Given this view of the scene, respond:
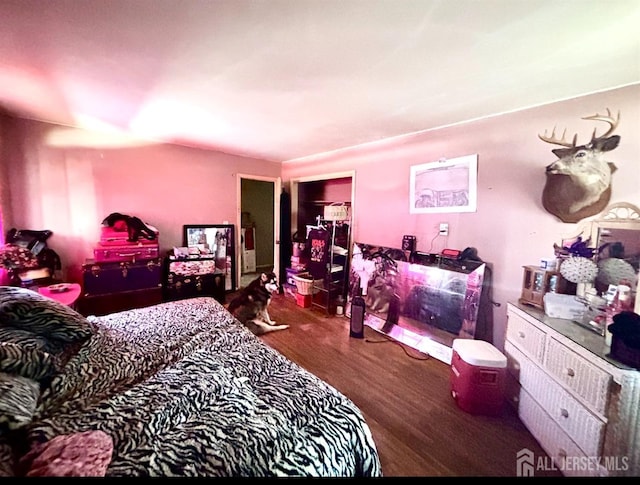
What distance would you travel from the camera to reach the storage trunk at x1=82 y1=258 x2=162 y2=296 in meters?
3.05

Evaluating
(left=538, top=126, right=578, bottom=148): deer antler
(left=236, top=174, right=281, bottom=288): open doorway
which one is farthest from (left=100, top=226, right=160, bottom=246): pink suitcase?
(left=538, top=126, right=578, bottom=148): deer antler

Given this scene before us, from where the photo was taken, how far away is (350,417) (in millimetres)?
1116

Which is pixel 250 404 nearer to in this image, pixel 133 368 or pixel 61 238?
pixel 133 368

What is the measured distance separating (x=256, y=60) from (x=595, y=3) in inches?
66.3

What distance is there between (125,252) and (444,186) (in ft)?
13.0

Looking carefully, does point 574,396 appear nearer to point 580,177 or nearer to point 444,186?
point 580,177

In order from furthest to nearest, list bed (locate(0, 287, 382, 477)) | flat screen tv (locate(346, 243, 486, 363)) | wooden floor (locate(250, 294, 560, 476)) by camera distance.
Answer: flat screen tv (locate(346, 243, 486, 363)) → wooden floor (locate(250, 294, 560, 476)) → bed (locate(0, 287, 382, 477))

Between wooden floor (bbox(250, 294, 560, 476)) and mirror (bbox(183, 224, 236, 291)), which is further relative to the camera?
mirror (bbox(183, 224, 236, 291))

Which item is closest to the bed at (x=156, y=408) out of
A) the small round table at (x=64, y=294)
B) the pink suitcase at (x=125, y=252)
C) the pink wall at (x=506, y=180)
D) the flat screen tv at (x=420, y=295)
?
the small round table at (x=64, y=294)

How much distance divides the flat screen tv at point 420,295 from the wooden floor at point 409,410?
0.18 meters

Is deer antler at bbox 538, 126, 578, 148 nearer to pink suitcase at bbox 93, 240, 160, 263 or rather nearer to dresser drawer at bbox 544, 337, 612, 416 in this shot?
dresser drawer at bbox 544, 337, 612, 416

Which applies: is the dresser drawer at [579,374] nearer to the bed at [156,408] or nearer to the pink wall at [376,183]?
the pink wall at [376,183]

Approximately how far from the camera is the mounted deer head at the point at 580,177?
183cm

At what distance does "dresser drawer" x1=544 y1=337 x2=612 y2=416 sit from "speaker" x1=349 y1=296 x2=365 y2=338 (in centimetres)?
172
